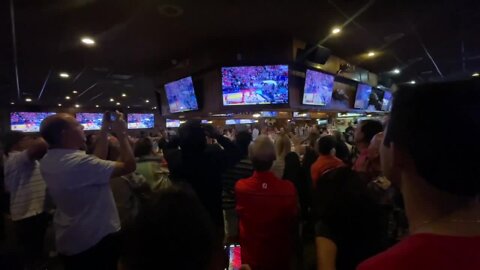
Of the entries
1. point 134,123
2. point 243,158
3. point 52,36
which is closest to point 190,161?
point 243,158

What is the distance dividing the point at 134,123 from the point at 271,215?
50.4ft

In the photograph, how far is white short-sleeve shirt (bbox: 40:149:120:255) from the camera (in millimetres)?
1715

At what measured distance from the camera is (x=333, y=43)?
19.8 ft

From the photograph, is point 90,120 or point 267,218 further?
point 90,120

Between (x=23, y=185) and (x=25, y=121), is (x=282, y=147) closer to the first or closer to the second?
(x=23, y=185)

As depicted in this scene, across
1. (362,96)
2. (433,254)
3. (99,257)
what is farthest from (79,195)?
(362,96)

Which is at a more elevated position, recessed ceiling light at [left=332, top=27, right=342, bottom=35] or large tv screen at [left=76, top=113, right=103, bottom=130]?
recessed ceiling light at [left=332, top=27, right=342, bottom=35]

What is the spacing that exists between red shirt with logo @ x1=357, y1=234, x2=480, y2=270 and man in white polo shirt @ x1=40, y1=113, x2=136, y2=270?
1.60m

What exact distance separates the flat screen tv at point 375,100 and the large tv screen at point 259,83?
15.6ft

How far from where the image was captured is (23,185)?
8.32ft

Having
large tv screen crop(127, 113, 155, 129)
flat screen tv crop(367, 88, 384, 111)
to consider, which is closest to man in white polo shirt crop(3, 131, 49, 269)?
flat screen tv crop(367, 88, 384, 111)

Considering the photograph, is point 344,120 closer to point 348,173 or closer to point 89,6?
point 89,6

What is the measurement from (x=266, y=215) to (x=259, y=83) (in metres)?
3.75

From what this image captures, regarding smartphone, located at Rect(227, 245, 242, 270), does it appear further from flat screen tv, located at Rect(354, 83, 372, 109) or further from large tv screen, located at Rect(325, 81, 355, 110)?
flat screen tv, located at Rect(354, 83, 372, 109)
